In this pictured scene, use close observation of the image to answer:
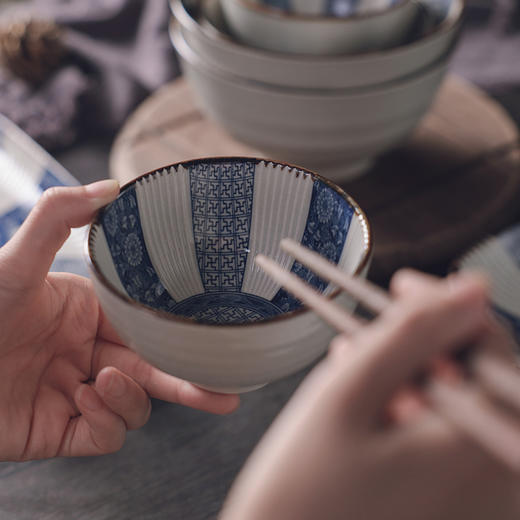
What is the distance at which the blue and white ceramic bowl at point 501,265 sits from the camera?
715 mm

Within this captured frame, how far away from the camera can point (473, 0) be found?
138cm

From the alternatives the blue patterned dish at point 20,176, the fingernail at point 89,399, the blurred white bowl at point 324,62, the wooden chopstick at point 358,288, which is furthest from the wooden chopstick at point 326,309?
the blue patterned dish at point 20,176

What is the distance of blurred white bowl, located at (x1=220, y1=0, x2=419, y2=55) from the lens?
2.29 ft

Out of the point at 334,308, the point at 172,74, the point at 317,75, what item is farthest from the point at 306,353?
the point at 172,74

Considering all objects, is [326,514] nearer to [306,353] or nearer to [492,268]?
[306,353]

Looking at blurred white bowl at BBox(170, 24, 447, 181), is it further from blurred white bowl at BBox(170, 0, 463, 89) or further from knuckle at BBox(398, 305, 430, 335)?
knuckle at BBox(398, 305, 430, 335)

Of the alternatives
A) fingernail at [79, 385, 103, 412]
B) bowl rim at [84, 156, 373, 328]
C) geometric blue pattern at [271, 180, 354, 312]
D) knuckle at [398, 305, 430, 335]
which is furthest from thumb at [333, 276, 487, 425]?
fingernail at [79, 385, 103, 412]

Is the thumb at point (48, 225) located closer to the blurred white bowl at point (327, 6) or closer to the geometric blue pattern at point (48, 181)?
the geometric blue pattern at point (48, 181)

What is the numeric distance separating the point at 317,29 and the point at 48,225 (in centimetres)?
39

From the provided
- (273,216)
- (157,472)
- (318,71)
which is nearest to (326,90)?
→ (318,71)

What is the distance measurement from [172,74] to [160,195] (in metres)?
0.72

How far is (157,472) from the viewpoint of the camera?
1.69 ft

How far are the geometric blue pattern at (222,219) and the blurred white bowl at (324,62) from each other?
22 centimetres

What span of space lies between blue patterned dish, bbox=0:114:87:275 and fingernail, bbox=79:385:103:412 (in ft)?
1.00
